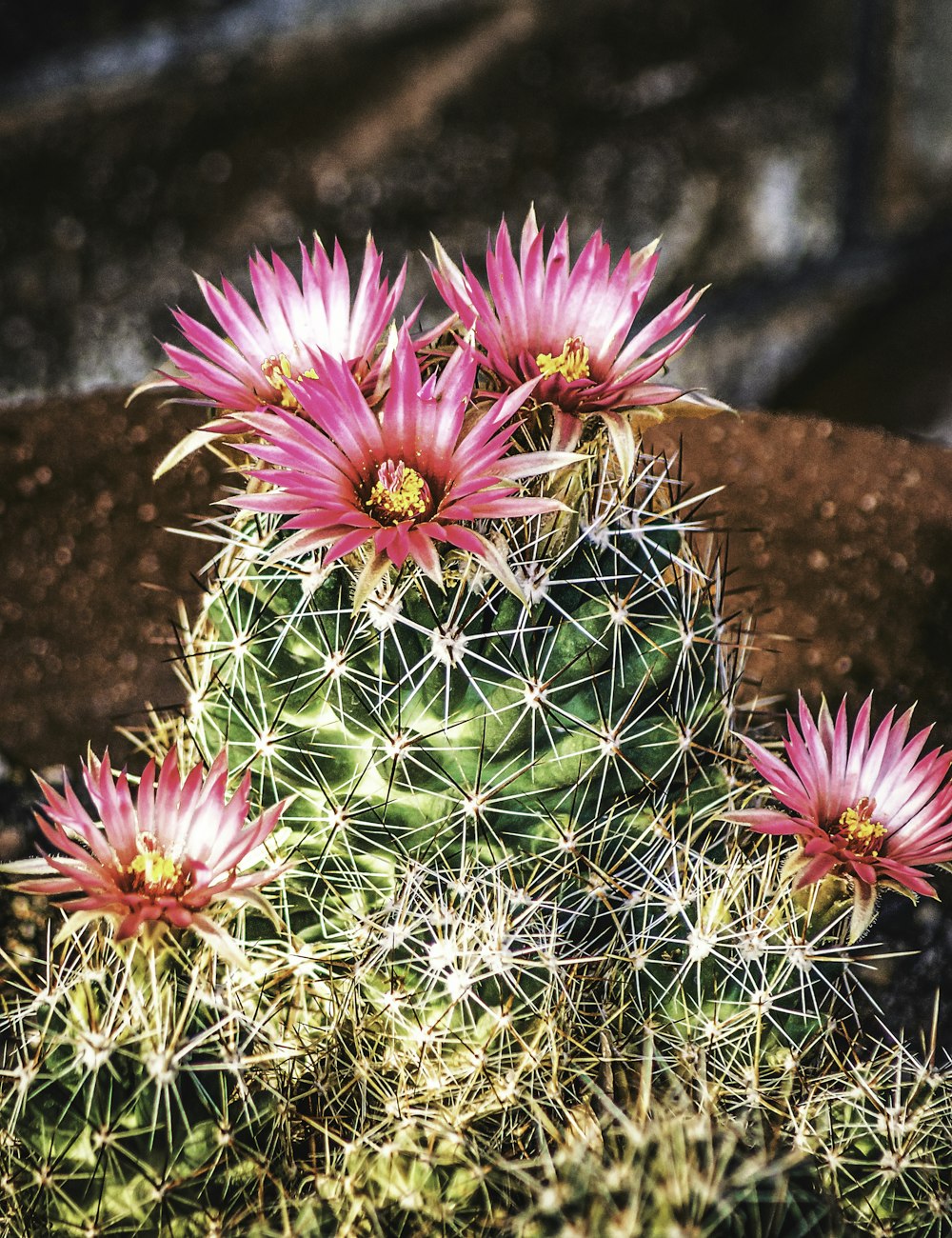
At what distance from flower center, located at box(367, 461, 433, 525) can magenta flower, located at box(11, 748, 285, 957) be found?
0.14 metres

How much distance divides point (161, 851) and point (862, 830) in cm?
36

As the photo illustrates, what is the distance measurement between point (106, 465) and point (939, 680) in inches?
32.1

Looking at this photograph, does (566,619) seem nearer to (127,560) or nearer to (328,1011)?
(328,1011)

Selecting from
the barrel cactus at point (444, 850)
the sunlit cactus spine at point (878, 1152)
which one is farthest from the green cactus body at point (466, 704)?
the sunlit cactus spine at point (878, 1152)

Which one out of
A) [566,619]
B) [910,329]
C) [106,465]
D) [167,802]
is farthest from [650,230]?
[167,802]

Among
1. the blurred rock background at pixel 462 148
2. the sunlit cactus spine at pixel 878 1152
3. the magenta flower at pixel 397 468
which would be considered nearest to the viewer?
the magenta flower at pixel 397 468

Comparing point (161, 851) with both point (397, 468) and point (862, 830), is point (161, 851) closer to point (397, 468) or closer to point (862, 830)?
point (397, 468)

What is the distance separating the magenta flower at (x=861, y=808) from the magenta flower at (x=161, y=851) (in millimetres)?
254

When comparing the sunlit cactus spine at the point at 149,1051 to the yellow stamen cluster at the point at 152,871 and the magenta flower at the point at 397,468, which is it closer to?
the yellow stamen cluster at the point at 152,871

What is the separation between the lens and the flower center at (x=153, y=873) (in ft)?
1.78

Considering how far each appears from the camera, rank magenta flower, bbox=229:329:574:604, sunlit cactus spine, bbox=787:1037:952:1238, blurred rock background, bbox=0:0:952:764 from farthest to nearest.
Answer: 1. blurred rock background, bbox=0:0:952:764
2. sunlit cactus spine, bbox=787:1037:952:1238
3. magenta flower, bbox=229:329:574:604

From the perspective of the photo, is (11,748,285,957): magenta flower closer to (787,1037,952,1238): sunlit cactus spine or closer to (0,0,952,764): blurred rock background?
(787,1037,952,1238): sunlit cactus spine

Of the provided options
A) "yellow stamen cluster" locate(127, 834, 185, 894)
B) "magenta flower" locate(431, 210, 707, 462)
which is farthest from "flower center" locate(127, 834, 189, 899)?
"magenta flower" locate(431, 210, 707, 462)

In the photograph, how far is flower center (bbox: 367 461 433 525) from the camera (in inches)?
21.0
